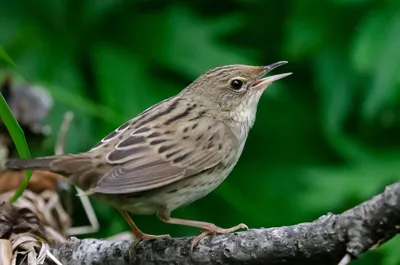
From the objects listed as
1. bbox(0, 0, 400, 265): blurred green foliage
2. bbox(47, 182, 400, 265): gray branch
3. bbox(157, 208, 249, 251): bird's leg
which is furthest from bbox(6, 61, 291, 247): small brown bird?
Result: bbox(0, 0, 400, 265): blurred green foliage

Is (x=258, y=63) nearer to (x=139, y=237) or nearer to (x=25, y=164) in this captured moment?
(x=139, y=237)

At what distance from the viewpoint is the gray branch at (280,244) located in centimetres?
199

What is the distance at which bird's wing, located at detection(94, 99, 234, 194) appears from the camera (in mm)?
2963

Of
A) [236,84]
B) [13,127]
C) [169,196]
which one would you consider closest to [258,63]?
[236,84]

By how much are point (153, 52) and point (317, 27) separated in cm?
93

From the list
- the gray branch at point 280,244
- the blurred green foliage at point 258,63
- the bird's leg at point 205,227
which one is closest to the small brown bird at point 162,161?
the bird's leg at point 205,227

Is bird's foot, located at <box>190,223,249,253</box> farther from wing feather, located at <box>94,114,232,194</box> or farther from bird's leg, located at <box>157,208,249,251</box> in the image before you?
wing feather, located at <box>94,114,232,194</box>

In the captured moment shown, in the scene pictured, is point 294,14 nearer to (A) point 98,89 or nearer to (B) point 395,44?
(B) point 395,44

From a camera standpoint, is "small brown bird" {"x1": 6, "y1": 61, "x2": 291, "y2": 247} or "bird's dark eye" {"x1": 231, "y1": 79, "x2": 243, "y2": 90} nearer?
"small brown bird" {"x1": 6, "y1": 61, "x2": 291, "y2": 247}

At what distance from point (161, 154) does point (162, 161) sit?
0.05 meters

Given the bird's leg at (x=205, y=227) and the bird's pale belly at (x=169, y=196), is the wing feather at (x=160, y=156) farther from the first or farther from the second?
the bird's leg at (x=205, y=227)

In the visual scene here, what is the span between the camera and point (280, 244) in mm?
2256

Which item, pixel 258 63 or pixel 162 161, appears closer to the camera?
pixel 162 161

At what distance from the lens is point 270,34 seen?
5289 millimetres
